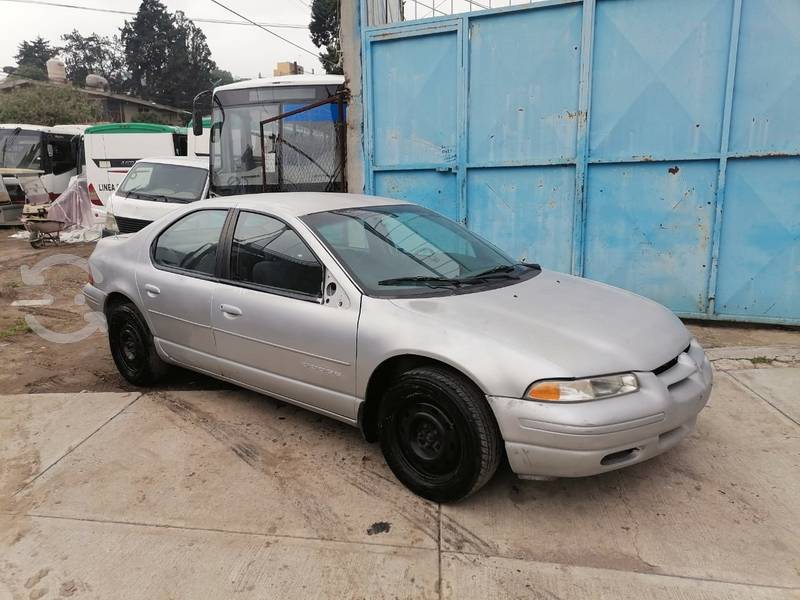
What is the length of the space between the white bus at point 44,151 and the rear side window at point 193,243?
15.1m

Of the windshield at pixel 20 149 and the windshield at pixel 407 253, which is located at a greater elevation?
the windshield at pixel 20 149

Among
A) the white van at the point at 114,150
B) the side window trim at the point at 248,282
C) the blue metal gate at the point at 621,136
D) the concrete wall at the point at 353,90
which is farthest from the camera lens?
the white van at the point at 114,150

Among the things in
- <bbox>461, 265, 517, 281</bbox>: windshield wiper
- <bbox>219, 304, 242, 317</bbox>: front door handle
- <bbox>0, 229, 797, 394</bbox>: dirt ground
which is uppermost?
<bbox>461, 265, 517, 281</bbox>: windshield wiper

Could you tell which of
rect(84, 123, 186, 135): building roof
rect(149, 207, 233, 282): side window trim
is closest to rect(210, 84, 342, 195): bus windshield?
rect(149, 207, 233, 282): side window trim

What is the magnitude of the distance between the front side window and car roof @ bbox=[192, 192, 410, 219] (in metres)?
0.07

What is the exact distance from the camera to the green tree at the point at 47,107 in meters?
30.7

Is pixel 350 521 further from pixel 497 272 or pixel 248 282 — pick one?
pixel 497 272

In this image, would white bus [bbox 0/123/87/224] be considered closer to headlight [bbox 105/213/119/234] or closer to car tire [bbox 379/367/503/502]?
headlight [bbox 105/213/119/234]

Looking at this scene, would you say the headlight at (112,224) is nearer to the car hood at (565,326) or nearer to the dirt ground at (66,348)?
the dirt ground at (66,348)

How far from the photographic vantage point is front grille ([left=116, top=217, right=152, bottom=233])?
30.9 feet

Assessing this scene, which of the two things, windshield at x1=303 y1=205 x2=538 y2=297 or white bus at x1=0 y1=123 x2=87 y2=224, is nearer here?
windshield at x1=303 y1=205 x2=538 y2=297

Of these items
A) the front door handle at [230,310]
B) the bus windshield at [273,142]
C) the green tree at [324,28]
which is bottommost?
the front door handle at [230,310]

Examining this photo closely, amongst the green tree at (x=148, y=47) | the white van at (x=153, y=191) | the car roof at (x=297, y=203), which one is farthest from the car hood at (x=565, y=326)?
the green tree at (x=148, y=47)

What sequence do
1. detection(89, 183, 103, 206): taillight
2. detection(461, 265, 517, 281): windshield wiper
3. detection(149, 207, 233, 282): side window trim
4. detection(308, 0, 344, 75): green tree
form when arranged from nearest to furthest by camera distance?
detection(461, 265, 517, 281): windshield wiper → detection(149, 207, 233, 282): side window trim → detection(89, 183, 103, 206): taillight → detection(308, 0, 344, 75): green tree
